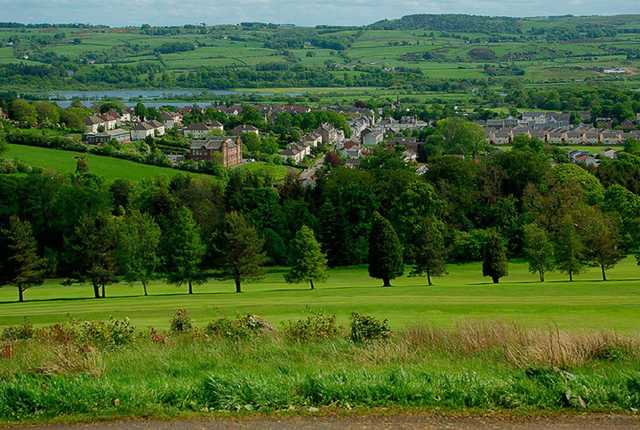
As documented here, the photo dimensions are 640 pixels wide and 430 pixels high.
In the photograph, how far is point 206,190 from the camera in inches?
2574

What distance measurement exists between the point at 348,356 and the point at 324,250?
137 ft

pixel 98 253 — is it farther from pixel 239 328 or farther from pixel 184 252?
pixel 239 328

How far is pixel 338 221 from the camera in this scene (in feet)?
184

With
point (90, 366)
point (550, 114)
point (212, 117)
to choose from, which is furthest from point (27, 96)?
point (90, 366)

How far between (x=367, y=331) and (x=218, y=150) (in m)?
85.6

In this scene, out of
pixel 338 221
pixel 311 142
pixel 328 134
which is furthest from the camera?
pixel 328 134

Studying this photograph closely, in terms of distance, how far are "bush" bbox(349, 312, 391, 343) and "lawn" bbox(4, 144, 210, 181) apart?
66.8 metres

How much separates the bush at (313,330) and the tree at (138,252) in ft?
84.9

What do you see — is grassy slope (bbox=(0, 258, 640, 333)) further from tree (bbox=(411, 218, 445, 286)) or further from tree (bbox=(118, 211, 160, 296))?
tree (bbox=(118, 211, 160, 296))

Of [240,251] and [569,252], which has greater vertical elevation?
[240,251]

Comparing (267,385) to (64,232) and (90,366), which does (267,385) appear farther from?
(64,232)

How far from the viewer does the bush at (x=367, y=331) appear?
14516 mm

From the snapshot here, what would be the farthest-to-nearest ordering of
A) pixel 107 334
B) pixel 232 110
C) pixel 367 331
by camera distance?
pixel 232 110
pixel 107 334
pixel 367 331

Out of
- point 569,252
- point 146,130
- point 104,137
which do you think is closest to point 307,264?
point 569,252
